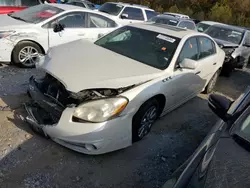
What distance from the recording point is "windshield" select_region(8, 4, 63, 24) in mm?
6109

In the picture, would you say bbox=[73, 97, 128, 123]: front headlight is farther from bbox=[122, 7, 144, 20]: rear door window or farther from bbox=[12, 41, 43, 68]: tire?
bbox=[122, 7, 144, 20]: rear door window

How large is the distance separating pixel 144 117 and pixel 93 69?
0.95 meters

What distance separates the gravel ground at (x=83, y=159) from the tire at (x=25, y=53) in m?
1.50

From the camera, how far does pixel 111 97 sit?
307 cm

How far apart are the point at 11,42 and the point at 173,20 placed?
23.3 feet

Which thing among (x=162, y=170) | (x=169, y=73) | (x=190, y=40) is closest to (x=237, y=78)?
(x=190, y=40)

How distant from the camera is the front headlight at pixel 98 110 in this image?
117 inches

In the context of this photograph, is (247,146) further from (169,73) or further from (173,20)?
(173,20)

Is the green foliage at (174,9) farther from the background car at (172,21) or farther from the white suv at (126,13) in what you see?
the background car at (172,21)

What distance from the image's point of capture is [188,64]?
3877 mm

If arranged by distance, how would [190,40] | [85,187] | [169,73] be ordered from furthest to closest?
[190,40]
[169,73]
[85,187]

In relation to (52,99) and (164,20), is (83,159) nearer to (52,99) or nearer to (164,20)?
(52,99)

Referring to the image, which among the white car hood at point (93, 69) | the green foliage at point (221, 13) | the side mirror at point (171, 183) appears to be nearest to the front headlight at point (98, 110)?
the white car hood at point (93, 69)

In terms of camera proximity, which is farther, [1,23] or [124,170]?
[1,23]
